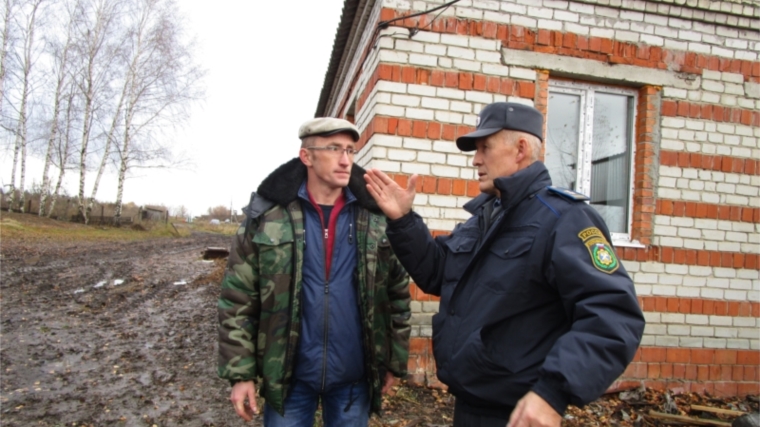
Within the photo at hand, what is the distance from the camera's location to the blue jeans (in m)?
2.12

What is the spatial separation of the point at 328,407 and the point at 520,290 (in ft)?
3.77

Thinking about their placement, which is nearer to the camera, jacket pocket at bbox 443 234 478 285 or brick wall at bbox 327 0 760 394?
jacket pocket at bbox 443 234 478 285

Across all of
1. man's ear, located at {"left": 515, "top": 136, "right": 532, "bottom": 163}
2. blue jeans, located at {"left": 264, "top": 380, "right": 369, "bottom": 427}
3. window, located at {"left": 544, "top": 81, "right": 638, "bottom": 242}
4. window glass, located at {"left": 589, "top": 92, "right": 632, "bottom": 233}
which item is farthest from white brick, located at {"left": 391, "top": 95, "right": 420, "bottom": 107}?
blue jeans, located at {"left": 264, "top": 380, "right": 369, "bottom": 427}

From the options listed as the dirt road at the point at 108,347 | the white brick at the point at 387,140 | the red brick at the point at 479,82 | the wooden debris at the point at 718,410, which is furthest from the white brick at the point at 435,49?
the wooden debris at the point at 718,410

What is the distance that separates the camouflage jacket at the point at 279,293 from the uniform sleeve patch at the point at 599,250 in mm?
979

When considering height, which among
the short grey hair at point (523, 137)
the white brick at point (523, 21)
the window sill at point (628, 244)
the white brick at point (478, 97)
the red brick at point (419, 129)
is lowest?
the window sill at point (628, 244)

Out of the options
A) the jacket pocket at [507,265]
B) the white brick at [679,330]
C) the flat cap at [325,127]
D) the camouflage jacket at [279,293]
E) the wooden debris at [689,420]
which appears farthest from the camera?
the white brick at [679,330]

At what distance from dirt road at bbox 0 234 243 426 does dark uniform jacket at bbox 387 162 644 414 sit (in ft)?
9.18

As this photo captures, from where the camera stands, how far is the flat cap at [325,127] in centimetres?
215

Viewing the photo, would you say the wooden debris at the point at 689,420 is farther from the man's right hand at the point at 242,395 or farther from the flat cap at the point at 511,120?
the man's right hand at the point at 242,395

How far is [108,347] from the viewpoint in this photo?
549 centimetres

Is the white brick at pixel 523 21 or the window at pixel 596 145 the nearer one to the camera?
the white brick at pixel 523 21

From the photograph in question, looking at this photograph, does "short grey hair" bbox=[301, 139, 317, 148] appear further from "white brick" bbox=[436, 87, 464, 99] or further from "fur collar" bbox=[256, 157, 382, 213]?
"white brick" bbox=[436, 87, 464, 99]

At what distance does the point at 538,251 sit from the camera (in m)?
1.57
